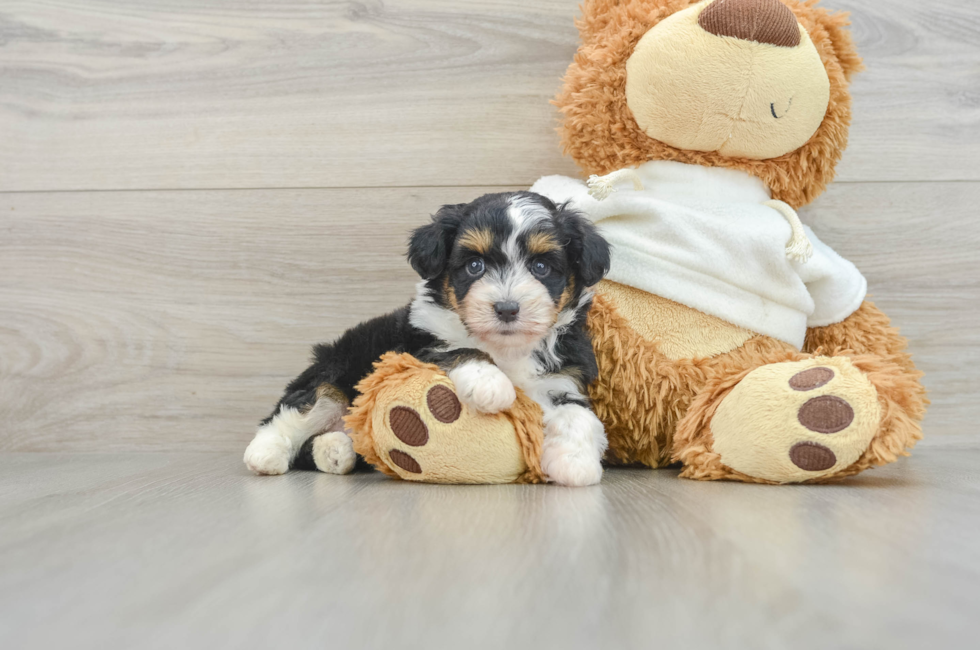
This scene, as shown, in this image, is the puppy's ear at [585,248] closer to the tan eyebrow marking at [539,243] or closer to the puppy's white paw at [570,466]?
the tan eyebrow marking at [539,243]

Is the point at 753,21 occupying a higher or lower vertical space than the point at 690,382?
higher

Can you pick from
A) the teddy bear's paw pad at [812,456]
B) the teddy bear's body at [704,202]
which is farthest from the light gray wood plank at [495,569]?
the teddy bear's body at [704,202]

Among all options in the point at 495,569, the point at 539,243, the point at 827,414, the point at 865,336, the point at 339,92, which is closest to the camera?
the point at 495,569

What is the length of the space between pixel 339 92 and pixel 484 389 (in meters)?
1.15

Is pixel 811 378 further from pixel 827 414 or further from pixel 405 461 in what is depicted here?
pixel 405 461

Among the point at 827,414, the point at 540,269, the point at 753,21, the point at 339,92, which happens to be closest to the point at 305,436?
the point at 540,269

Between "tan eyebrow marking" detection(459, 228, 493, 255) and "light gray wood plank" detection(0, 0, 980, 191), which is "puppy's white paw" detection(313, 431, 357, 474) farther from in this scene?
"light gray wood plank" detection(0, 0, 980, 191)

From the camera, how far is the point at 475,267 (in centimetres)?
142

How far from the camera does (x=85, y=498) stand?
1237mm

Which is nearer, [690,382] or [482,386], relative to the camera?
[482,386]

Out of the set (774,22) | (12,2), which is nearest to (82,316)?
(12,2)

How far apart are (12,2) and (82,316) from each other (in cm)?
90

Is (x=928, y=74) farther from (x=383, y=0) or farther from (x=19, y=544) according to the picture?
(x=19, y=544)

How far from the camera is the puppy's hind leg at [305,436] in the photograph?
1573 mm
